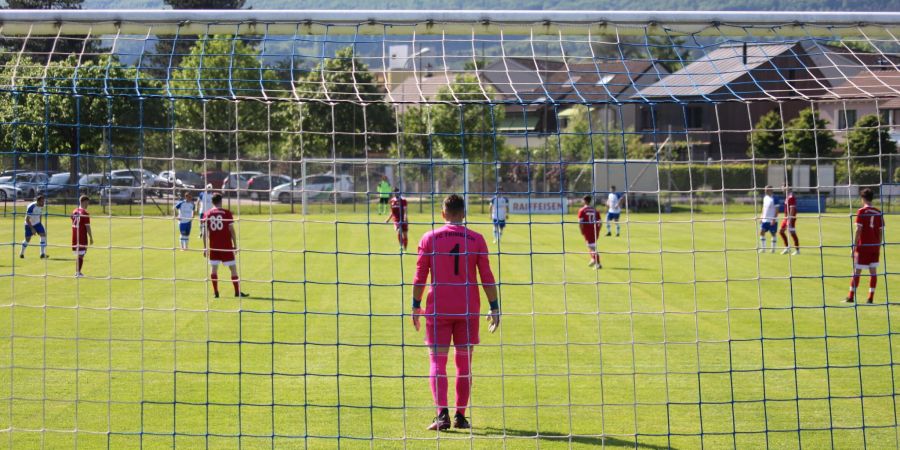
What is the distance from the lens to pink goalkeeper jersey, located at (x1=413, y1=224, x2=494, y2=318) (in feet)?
24.0

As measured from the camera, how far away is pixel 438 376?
7.16 m

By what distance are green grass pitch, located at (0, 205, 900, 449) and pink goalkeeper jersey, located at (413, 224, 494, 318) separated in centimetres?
44

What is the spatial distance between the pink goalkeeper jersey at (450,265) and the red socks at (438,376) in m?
0.38

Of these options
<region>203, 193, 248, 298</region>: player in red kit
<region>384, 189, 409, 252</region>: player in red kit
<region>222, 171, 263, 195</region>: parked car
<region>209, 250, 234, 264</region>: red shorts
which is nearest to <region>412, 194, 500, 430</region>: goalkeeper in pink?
<region>222, 171, 263, 195</region>: parked car

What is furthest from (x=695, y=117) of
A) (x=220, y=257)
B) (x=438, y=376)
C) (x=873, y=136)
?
(x=438, y=376)

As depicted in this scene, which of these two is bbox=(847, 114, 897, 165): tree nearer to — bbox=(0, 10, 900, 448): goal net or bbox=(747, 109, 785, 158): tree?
bbox=(0, 10, 900, 448): goal net

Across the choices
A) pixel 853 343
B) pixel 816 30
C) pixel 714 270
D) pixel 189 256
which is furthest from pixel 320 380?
pixel 189 256

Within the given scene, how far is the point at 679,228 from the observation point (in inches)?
1416

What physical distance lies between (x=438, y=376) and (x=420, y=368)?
10.5 ft

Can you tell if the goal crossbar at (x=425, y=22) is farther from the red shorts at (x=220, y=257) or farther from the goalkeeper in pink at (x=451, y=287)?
the red shorts at (x=220, y=257)

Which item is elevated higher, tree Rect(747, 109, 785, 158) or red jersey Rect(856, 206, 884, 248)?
tree Rect(747, 109, 785, 158)

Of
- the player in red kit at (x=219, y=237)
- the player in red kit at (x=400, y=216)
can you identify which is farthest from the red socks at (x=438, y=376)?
the player in red kit at (x=219, y=237)

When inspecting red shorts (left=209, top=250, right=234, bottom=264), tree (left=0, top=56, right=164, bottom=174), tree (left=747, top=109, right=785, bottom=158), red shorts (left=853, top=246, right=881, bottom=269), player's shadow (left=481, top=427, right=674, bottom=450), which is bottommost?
player's shadow (left=481, top=427, right=674, bottom=450)

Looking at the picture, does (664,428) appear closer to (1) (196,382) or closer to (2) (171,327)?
(1) (196,382)
